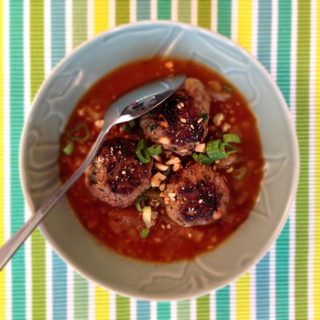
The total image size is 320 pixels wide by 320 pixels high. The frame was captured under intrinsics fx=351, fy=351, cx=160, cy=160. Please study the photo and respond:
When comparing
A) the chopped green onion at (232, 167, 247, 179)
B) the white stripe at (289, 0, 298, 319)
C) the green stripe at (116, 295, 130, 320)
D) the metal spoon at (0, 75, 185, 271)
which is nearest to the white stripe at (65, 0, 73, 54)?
the metal spoon at (0, 75, 185, 271)

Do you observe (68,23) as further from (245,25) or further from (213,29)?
(245,25)

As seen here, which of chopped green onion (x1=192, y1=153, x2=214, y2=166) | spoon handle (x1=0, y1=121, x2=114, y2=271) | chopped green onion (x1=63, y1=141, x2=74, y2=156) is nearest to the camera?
spoon handle (x1=0, y1=121, x2=114, y2=271)

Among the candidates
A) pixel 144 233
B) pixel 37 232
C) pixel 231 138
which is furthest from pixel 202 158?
pixel 37 232

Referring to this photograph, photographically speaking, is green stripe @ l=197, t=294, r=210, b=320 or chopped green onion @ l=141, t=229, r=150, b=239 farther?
green stripe @ l=197, t=294, r=210, b=320

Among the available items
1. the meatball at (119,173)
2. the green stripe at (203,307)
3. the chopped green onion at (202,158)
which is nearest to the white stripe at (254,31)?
the chopped green onion at (202,158)

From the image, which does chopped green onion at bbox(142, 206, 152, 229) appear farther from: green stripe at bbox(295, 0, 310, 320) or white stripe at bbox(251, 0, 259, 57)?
white stripe at bbox(251, 0, 259, 57)

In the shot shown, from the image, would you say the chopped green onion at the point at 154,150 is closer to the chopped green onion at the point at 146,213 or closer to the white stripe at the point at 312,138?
the chopped green onion at the point at 146,213
